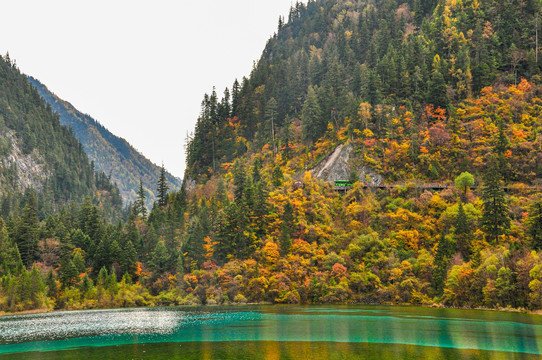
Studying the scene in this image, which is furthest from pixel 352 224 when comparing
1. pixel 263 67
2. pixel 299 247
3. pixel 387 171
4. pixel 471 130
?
pixel 263 67

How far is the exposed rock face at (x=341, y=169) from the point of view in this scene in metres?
112

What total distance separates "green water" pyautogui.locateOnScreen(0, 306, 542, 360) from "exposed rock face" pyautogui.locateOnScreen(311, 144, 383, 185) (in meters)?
56.7

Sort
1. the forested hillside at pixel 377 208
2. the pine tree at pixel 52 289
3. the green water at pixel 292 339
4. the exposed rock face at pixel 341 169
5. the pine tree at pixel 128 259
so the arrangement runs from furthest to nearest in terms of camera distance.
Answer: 1. the exposed rock face at pixel 341 169
2. the pine tree at pixel 128 259
3. the pine tree at pixel 52 289
4. the forested hillside at pixel 377 208
5. the green water at pixel 292 339

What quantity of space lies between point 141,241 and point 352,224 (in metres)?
59.5

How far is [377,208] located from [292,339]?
207ft

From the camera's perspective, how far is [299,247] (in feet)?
310

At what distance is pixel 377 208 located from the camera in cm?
9888

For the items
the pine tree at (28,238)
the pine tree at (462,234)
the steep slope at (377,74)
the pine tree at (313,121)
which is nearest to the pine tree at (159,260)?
the pine tree at (28,238)

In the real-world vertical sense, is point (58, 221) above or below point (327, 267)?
above

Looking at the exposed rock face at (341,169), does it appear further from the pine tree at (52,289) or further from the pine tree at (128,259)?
the pine tree at (52,289)

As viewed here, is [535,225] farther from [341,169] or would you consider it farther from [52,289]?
→ [52,289]

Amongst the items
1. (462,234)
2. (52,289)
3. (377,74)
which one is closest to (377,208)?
(462,234)

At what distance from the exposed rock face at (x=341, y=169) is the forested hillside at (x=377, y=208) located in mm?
757

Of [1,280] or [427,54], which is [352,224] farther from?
[1,280]
